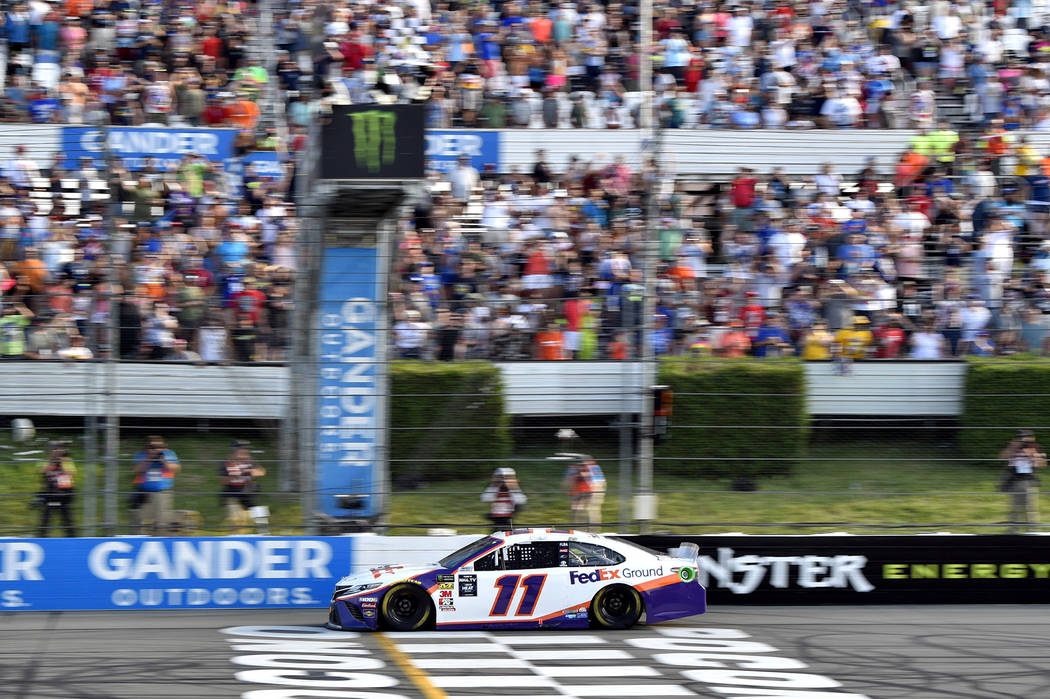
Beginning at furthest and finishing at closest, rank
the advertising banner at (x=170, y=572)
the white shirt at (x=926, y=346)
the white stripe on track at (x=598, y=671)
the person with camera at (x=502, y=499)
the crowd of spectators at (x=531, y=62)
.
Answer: the crowd of spectators at (x=531, y=62), the white shirt at (x=926, y=346), the person with camera at (x=502, y=499), the advertising banner at (x=170, y=572), the white stripe on track at (x=598, y=671)

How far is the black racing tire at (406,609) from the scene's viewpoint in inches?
465

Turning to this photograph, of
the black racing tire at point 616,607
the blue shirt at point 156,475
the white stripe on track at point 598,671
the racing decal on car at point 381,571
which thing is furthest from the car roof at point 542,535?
the blue shirt at point 156,475

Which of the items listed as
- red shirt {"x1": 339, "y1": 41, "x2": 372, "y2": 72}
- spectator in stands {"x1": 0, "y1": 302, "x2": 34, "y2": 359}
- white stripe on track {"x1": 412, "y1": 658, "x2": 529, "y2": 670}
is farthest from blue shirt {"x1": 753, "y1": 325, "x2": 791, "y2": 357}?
spectator in stands {"x1": 0, "y1": 302, "x2": 34, "y2": 359}

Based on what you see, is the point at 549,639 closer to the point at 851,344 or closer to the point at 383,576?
the point at 383,576

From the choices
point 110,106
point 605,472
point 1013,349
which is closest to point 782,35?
point 1013,349

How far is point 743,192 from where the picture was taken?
17266 mm

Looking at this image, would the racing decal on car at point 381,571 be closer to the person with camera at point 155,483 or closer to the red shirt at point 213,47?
the person with camera at point 155,483

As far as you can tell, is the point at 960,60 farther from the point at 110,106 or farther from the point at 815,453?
the point at 110,106

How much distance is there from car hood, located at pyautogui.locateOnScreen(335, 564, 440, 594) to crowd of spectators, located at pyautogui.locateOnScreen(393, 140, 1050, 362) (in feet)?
12.3

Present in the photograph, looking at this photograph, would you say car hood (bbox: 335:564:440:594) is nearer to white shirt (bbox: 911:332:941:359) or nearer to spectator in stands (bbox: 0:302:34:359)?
spectator in stands (bbox: 0:302:34:359)

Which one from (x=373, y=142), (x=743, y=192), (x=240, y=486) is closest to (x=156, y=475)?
(x=240, y=486)

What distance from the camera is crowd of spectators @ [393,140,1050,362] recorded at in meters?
15.3

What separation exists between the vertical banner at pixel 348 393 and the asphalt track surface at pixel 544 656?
141cm

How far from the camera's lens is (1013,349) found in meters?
15.7
